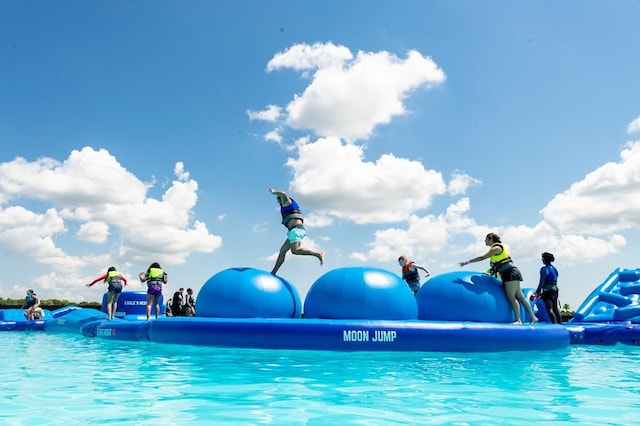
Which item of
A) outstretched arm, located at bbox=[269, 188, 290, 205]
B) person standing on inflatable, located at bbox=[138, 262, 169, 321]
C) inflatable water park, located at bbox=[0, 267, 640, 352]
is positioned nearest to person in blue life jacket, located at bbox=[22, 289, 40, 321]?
person standing on inflatable, located at bbox=[138, 262, 169, 321]

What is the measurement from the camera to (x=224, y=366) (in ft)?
21.4

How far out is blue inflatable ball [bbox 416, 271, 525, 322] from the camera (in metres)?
8.90

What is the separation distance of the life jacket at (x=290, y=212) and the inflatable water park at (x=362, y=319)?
3.51 feet

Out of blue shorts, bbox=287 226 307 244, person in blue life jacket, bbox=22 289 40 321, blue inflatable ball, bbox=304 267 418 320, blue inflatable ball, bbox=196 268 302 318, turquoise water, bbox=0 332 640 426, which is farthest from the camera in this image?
person in blue life jacket, bbox=22 289 40 321

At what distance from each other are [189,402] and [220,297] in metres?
4.66

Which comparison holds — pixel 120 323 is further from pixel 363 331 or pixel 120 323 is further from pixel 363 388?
pixel 363 388

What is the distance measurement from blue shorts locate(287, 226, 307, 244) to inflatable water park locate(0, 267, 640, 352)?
2.32 ft

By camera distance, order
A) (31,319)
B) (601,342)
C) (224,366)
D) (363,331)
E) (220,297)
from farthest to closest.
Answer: (31,319)
(601,342)
(220,297)
(363,331)
(224,366)

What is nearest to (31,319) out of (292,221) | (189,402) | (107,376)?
(292,221)

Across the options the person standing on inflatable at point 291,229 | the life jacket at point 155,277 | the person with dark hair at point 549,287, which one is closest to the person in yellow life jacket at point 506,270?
the person with dark hair at point 549,287

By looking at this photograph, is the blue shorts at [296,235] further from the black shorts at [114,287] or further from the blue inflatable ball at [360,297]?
the black shorts at [114,287]

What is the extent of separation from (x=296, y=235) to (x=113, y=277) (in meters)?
5.76

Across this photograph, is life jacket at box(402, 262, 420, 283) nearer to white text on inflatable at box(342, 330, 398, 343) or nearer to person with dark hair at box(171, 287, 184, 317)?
white text on inflatable at box(342, 330, 398, 343)

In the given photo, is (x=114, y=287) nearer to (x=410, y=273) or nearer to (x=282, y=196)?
(x=282, y=196)
